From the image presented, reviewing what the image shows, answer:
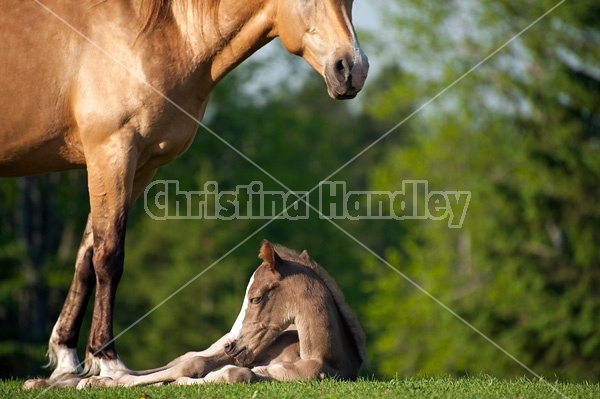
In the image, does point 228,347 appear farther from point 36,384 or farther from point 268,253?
point 36,384

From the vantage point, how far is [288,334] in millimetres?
7664

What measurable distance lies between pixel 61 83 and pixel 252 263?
33586mm

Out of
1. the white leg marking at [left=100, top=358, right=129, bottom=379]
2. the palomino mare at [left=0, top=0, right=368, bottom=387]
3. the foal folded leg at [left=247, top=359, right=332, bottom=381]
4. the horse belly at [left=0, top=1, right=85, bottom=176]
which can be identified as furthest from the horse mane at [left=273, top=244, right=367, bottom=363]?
the horse belly at [left=0, top=1, right=85, bottom=176]

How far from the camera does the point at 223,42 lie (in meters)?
7.49

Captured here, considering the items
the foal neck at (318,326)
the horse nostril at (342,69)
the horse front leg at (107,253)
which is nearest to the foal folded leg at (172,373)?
the horse front leg at (107,253)

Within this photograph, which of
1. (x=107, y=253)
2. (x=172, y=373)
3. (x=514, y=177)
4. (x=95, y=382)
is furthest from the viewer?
(x=514, y=177)

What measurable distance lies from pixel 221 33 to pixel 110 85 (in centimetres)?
96

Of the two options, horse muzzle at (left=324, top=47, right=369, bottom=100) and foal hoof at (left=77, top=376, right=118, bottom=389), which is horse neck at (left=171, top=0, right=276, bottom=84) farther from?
foal hoof at (left=77, top=376, right=118, bottom=389)

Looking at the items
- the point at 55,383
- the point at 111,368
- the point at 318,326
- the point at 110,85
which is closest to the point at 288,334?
the point at 318,326

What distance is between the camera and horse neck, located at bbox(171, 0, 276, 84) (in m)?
7.39

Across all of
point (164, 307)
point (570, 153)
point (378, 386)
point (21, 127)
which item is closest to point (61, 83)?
point (21, 127)

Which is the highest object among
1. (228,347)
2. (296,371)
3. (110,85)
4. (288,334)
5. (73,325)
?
(110,85)

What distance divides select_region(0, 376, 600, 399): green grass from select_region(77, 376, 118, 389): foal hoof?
0.20 meters

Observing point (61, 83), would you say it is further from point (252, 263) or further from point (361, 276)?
point (361, 276)
